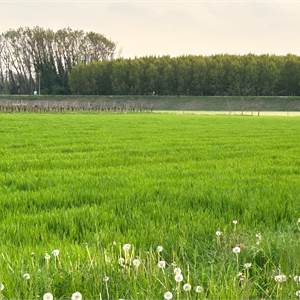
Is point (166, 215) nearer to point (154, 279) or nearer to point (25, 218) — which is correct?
point (25, 218)

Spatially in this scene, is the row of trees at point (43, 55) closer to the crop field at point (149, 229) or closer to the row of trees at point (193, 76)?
the row of trees at point (193, 76)

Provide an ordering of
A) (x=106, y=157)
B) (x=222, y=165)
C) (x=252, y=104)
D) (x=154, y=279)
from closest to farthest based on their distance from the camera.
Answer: (x=154, y=279)
(x=222, y=165)
(x=106, y=157)
(x=252, y=104)

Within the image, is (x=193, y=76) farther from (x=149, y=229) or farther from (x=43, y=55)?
(x=149, y=229)

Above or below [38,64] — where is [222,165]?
below

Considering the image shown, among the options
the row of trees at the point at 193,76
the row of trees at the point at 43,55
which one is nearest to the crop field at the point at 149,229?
the row of trees at the point at 193,76

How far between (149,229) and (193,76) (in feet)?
312

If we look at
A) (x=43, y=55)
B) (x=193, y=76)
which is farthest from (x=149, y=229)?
(x=43, y=55)

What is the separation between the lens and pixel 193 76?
9756 cm

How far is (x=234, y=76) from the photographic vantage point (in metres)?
95.1

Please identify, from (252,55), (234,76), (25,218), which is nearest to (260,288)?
(25,218)

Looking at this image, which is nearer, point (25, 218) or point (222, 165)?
point (25, 218)

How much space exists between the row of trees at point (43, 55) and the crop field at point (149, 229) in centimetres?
10316

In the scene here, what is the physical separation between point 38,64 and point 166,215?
367ft

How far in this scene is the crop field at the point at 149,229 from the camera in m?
2.83
